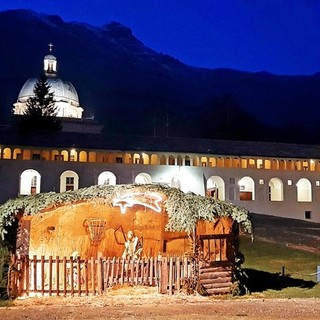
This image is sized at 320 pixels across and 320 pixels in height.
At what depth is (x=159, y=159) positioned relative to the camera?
44.3m

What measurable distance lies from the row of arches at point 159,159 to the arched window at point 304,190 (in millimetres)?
1441

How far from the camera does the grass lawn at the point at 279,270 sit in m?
15.2

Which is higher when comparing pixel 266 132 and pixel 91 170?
pixel 266 132

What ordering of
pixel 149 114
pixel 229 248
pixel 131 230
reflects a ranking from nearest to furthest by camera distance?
pixel 229 248 < pixel 131 230 < pixel 149 114

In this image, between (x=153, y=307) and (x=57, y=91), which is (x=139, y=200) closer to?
(x=153, y=307)

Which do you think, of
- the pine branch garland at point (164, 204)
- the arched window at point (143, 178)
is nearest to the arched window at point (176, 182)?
the arched window at point (143, 178)

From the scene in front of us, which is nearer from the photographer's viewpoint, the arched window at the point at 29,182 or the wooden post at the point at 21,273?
the wooden post at the point at 21,273

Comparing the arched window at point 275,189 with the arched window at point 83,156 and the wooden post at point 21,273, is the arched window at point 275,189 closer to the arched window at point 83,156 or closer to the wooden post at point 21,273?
the arched window at point 83,156

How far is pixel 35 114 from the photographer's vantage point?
5919 cm

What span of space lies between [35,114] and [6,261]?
4808cm

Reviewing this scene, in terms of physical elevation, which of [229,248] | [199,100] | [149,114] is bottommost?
[229,248]

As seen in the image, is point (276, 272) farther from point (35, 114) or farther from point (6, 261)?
point (35, 114)

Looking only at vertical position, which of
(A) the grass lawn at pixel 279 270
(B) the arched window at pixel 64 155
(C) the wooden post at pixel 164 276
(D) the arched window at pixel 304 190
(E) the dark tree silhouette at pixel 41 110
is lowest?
(A) the grass lawn at pixel 279 270

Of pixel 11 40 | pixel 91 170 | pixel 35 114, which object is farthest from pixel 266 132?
pixel 11 40
